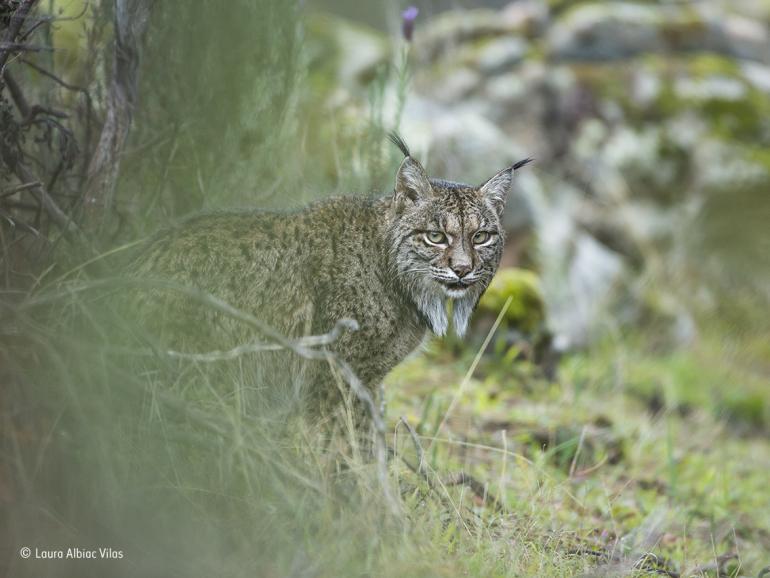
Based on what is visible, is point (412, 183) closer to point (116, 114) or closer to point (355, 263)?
point (355, 263)

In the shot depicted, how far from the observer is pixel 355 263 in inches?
152

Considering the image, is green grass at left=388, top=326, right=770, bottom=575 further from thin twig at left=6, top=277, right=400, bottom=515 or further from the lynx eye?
the lynx eye

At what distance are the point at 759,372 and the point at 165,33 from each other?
6.63 meters

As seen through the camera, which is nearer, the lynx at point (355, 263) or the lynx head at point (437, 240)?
the lynx at point (355, 263)

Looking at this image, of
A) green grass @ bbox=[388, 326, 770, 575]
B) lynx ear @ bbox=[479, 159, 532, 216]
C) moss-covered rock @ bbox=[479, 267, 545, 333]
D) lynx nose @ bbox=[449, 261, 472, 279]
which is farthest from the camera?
moss-covered rock @ bbox=[479, 267, 545, 333]

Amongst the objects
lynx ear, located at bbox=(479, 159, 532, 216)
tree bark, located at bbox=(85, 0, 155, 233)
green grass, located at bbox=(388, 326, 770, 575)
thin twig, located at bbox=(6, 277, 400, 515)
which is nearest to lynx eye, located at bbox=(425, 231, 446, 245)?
lynx ear, located at bbox=(479, 159, 532, 216)

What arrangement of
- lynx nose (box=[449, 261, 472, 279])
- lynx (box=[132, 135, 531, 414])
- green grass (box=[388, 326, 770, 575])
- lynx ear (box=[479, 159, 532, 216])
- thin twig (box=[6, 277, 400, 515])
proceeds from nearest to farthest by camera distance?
thin twig (box=[6, 277, 400, 515]) → lynx (box=[132, 135, 531, 414]) → lynx nose (box=[449, 261, 472, 279]) → green grass (box=[388, 326, 770, 575]) → lynx ear (box=[479, 159, 532, 216])

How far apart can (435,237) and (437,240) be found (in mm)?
16

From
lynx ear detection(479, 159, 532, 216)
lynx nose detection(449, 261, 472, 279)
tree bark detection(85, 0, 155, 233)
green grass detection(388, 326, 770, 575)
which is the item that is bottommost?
green grass detection(388, 326, 770, 575)

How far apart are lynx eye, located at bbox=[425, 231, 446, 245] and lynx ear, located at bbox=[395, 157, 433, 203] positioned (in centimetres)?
17

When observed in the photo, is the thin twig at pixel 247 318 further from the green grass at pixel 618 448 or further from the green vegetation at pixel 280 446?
the green grass at pixel 618 448

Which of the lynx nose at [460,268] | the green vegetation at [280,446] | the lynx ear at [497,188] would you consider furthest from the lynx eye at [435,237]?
the green vegetation at [280,446]

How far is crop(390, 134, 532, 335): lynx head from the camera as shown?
12.4 ft

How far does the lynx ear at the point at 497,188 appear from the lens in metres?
4.02
